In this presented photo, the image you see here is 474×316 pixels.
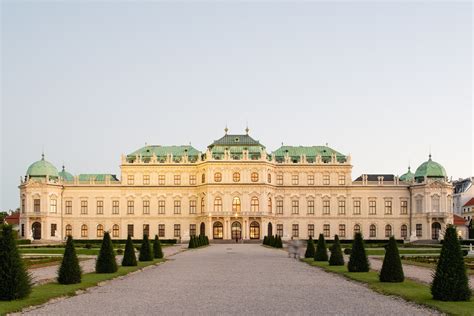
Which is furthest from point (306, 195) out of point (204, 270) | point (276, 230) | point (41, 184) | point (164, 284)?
point (164, 284)

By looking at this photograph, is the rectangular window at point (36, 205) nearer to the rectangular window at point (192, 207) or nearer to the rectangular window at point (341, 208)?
the rectangular window at point (192, 207)

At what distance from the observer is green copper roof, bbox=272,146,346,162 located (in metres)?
96.4

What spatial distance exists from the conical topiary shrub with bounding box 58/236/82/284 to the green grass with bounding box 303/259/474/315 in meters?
10.0

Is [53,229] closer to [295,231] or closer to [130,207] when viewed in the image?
[130,207]

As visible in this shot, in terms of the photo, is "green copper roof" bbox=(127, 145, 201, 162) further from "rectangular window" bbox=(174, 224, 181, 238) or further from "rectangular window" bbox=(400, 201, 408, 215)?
"rectangular window" bbox=(400, 201, 408, 215)

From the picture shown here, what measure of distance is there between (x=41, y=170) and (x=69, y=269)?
7077 cm

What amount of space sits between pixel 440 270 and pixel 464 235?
80179mm

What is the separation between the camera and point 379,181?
96500mm

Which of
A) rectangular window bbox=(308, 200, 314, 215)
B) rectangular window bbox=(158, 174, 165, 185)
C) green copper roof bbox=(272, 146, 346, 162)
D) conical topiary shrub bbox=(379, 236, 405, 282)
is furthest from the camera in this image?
green copper roof bbox=(272, 146, 346, 162)

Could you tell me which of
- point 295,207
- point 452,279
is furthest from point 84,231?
point 452,279

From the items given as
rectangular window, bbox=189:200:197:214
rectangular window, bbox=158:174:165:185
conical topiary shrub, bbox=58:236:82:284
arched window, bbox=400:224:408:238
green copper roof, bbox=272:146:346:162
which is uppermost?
green copper roof, bbox=272:146:346:162

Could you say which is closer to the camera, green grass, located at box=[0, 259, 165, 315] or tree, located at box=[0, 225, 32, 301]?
green grass, located at box=[0, 259, 165, 315]

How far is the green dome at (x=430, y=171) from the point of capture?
306ft

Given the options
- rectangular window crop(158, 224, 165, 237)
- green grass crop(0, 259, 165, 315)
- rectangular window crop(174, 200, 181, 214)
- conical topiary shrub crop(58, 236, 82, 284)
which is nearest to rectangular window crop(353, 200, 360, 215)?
rectangular window crop(174, 200, 181, 214)
